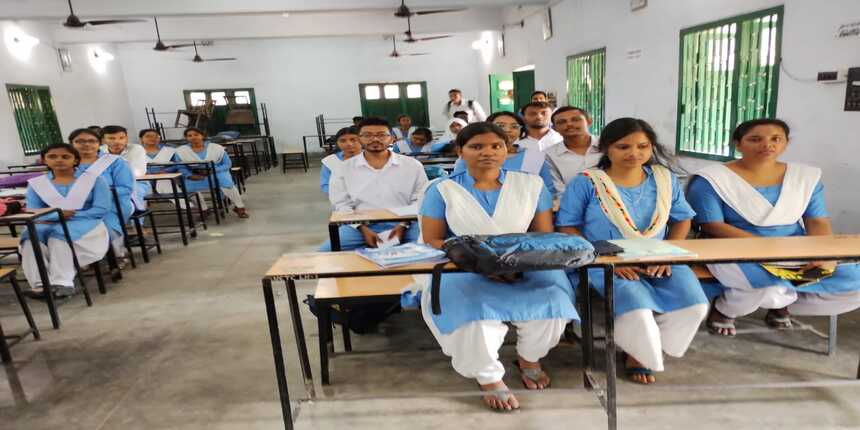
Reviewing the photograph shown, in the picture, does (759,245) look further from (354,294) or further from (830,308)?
(354,294)

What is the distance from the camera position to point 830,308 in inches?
85.5

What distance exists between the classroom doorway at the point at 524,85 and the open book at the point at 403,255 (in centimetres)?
775

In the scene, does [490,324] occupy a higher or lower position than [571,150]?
lower

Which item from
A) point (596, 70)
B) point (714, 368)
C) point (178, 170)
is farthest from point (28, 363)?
point (596, 70)

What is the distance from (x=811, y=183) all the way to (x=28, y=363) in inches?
154

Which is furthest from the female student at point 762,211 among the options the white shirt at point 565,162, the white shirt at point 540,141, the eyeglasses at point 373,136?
the eyeglasses at point 373,136

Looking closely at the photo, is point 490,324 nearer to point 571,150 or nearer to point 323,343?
point 323,343

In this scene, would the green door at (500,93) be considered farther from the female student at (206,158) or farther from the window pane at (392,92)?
the female student at (206,158)

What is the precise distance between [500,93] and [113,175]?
9.23 metres

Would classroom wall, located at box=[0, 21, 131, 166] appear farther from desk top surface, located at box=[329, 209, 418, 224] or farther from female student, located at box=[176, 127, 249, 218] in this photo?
desk top surface, located at box=[329, 209, 418, 224]

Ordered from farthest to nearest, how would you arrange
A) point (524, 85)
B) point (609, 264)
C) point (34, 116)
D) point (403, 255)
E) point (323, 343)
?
point (524, 85), point (34, 116), point (323, 343), point (403, 255), point (609, 264)

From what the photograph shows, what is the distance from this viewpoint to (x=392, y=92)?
1337cm

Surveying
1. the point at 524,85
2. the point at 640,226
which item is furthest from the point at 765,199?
the point at 524,85

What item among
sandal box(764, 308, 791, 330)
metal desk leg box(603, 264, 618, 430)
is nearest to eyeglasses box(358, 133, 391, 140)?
metal desk leg box(603, 264, 618, 430)
